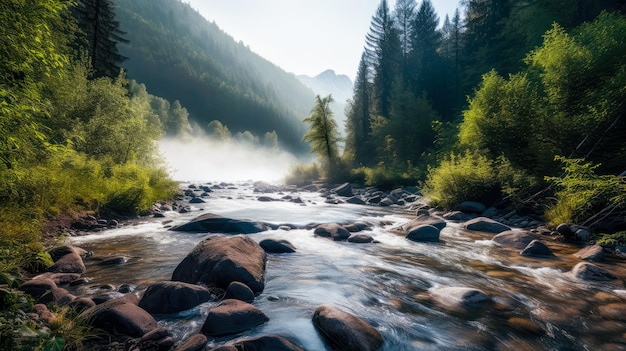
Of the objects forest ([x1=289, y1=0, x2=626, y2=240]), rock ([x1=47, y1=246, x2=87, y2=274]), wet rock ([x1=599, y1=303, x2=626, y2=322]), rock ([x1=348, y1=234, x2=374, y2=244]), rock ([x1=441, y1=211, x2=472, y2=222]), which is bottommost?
rock ([x1=441, y1=211, x2=472, y2=222])

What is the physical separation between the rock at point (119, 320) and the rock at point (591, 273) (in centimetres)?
840

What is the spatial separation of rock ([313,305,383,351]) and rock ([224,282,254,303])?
1435 millimetres

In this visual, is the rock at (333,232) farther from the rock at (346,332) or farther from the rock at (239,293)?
the rock at (346,332)

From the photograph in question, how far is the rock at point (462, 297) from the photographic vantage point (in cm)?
555

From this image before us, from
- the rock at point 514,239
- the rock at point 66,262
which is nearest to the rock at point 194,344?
the rock at point 66,262

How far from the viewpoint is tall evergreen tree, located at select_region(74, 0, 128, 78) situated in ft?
81.4

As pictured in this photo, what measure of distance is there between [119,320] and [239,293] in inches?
75.1

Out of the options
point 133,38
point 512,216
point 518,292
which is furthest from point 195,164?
point 133,38

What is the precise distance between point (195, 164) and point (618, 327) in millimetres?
78659

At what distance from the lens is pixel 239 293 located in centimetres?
543

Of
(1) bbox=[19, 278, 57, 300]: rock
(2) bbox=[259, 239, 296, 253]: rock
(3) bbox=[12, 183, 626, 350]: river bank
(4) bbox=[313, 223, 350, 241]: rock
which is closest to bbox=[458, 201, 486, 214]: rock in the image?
(3) bbox=[12, 183, 626, 350]: river bank

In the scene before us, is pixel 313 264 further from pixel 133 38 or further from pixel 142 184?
pixel 133 38

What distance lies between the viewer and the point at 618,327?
15.4 feet

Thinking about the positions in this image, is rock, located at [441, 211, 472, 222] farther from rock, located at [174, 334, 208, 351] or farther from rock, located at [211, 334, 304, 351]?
rock, located at [174, 334, 208, 351]
